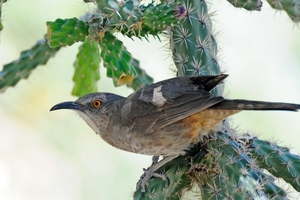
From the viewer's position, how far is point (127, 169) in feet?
18.9

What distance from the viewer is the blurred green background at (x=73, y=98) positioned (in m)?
5.76

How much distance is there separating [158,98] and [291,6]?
91cm

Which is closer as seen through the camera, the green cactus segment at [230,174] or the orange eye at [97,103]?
the green cactus segment at [230,174]

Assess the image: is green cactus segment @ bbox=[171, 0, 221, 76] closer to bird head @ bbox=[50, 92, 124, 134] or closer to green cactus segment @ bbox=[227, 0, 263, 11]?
green cactus segment @ bbox=[227, 0, 263, 11]

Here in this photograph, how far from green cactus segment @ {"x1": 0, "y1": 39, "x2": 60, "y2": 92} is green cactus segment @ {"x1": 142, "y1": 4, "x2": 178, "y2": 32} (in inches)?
46.7

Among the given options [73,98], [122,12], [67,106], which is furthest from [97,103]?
[73,98]

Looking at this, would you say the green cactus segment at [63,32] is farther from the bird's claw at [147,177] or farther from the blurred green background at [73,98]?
the blurred green background at [73,98]

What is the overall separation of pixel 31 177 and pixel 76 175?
435mm

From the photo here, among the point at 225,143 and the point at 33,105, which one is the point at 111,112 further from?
the point at 33,105

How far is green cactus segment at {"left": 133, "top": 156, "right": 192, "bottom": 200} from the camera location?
3.07 meters

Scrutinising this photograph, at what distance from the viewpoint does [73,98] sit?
19.6 ft

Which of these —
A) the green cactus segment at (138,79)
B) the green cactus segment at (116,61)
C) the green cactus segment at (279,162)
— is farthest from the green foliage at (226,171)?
the green cactus segment at (138,79)

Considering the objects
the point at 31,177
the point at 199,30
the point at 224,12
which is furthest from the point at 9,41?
the point at 199,30

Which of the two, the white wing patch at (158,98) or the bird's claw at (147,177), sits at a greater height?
the white wing patch at (158,98)
